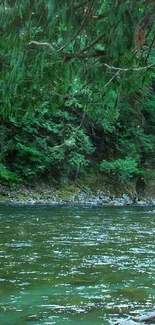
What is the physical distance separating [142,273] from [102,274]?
537 millimetres

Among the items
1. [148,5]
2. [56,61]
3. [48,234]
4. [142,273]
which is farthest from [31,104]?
[48,234]

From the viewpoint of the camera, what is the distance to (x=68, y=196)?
2017cm

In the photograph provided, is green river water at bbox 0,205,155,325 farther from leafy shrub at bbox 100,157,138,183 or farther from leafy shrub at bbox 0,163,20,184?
leafy shrub at bbox 100,157,138,183

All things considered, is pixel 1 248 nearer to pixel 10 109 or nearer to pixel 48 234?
pixel 48 234

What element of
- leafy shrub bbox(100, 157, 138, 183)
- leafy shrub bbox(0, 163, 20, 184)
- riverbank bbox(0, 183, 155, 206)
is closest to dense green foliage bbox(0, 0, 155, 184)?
riverbank bbox(0, 183, 155, 206)

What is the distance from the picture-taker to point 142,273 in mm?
7180

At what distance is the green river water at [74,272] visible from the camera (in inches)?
215

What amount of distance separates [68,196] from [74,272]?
13.0 meters

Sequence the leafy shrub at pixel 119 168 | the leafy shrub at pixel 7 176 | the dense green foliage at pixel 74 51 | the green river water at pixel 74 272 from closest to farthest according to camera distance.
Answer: the dense green foliage at pixel 74 51 < the green river water at pixel 74 272 < the leafy shrub at pixel 7 176 < the leafy shrub at pixel 119 168

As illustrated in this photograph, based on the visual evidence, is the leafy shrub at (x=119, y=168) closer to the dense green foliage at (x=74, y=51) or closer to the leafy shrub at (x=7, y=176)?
the leafy shrub at (x=7, y=176)

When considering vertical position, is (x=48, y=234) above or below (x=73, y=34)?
below

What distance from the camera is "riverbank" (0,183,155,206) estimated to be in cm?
1888

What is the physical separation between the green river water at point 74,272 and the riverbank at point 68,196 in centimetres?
648

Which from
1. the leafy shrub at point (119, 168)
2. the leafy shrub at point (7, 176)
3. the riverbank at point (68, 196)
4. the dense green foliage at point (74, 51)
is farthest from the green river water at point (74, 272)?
the leafy shrub at point (119, 168)
